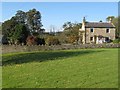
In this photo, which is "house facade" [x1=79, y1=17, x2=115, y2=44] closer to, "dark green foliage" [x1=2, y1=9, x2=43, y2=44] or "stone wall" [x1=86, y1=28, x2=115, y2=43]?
"stone wall" [x1=86, y1=28, x2=115, y2=43]

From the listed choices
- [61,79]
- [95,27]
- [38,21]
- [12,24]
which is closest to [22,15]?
[38,21]

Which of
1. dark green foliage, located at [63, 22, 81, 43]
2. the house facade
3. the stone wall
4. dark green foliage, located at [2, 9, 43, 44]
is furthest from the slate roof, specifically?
dark green foliage, located at [2, 9, 43, 44]

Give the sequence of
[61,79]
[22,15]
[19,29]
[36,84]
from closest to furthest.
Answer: [36,84], [61,79], [19,29], [22,15]

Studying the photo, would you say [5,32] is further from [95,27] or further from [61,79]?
[61,79]

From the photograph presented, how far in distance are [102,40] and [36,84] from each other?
247 feet

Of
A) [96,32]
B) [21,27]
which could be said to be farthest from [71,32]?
[21,27]

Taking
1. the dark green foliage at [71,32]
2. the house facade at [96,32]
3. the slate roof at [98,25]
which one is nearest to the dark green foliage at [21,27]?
the dark green foliage at [71,32]

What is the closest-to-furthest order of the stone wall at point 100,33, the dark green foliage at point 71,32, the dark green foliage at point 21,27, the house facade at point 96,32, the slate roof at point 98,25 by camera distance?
Result: the dark green foliage at point 21,27 → the dark green foliage at point 71,32 → the house facade at point 96,32 → the stone wall at point 100,33 → the slate roof at point 98,25

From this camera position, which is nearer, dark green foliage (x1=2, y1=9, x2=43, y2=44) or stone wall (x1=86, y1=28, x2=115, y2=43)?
dark green foliage (x1=2, y1=9, x2=43, y2=44)

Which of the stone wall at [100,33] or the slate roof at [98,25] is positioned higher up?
the slate roof at [98,25]

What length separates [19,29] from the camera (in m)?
73.0

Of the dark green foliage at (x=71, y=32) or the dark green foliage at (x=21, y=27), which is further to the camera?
the dark green foliage at (x=71, y=32)

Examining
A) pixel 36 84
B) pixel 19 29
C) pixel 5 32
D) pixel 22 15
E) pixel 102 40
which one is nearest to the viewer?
pixel 36 84

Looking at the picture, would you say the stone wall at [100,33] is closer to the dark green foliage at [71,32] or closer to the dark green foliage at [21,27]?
the dark green foliage at [71,32]
